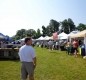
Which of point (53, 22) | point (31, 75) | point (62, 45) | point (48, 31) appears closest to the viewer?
point (31, 75)

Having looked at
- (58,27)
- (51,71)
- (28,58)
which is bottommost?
(51,71)

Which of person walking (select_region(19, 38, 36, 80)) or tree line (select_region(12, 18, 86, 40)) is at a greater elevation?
tree line (select_region(12, 18, 86, 40))

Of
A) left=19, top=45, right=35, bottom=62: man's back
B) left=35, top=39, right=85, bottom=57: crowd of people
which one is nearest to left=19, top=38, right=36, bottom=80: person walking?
left=19, top=45, right=35, bottom=62: man's back

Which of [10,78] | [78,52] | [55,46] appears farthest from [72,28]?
[10,78]

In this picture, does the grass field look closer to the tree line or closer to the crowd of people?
the crowd of people

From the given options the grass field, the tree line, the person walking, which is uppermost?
the tree line

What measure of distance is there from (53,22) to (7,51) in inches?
4740

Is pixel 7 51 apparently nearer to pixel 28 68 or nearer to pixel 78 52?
pixel 78 52

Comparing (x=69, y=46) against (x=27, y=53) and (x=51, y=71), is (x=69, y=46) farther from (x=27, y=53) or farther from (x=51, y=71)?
(x=27, y=53)

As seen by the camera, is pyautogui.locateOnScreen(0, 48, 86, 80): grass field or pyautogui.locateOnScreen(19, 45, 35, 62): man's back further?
pyautogui.locateOnScreen(0, 48, 86, 80): grass field

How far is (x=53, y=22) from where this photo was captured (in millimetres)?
140125

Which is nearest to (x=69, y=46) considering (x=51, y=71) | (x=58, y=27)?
(x=51, y=71)

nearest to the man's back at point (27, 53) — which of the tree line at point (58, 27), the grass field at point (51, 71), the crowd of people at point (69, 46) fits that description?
the grass field at point (51, 71)

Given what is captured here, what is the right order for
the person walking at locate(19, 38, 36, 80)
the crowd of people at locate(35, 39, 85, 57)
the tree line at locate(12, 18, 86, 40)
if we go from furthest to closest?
the tree line at locate(12, 18, 86, 40) < the crowd of people at locate(35, 39, 85, 57) < the person walking at locate(19, 38, 36, 80)
